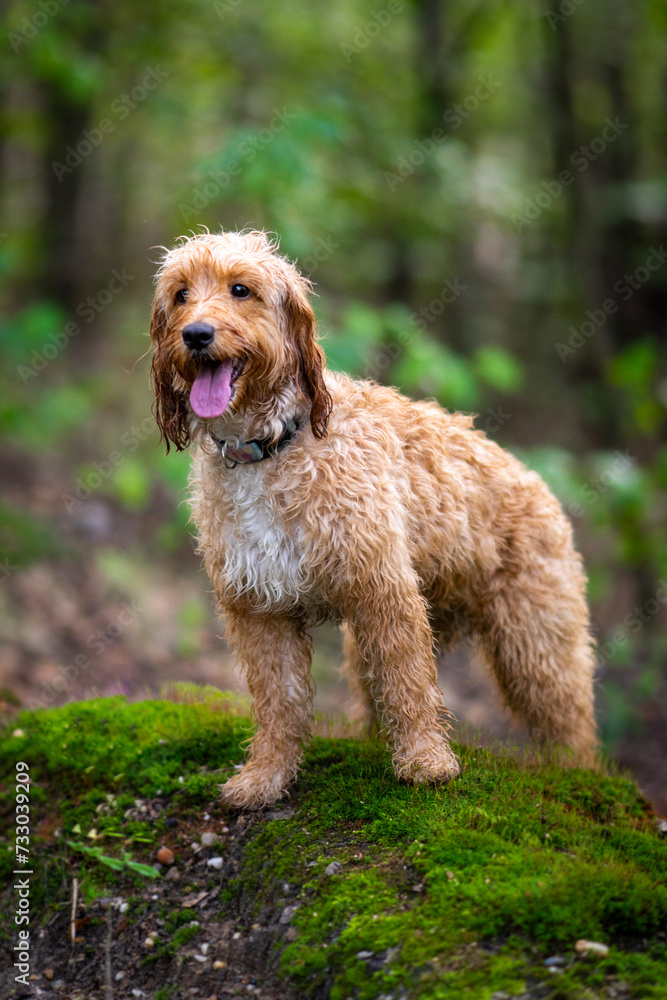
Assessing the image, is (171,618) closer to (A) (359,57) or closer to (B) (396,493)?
(B) (396,493)

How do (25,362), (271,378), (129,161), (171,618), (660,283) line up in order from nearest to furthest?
(271,378)
(171,618)
(25,362)
(660,283)
(129,161)

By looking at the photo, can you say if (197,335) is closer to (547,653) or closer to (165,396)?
(165,396)

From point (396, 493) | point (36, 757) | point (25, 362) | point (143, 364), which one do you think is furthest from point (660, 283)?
point (36, 757)

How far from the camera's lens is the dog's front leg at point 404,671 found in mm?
4273

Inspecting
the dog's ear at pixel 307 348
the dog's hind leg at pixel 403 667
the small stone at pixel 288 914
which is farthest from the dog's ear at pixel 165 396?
the small stone at pixel 288 914

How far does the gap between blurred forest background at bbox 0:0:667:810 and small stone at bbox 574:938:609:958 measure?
12.4 feet

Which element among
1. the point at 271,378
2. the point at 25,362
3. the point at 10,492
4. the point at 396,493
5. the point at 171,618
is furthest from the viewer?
the point at 25,362

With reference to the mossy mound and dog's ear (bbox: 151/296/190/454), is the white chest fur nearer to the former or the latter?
dog's ear (bbox: 151/296/190/454)

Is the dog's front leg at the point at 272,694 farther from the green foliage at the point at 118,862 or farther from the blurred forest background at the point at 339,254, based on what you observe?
the blurred forest background at the point at 339,254

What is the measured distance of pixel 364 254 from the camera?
1328 centimetres

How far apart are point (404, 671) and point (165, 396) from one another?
1779mm

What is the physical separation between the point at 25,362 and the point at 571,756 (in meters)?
9.57

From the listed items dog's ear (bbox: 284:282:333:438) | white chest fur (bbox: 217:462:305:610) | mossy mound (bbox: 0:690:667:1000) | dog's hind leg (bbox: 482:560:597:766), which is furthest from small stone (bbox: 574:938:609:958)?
dog's ear (bbox: 284:282:333:438)

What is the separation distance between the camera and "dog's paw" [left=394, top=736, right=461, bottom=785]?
4293 millimetres
